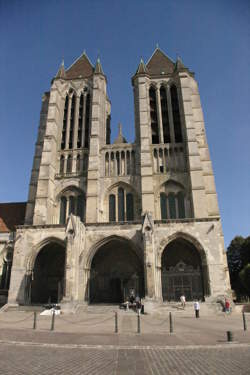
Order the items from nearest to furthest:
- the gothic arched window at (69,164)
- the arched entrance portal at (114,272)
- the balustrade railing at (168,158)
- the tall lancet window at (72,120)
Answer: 1. the arched entrance portal at (114,272)
2. the balustrade railing at (168,158)
3. the gothic arched window at (69,164)
4. the tall lancet window at (72,120)

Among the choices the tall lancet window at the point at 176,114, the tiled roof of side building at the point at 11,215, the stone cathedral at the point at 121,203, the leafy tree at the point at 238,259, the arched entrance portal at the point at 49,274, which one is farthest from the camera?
the leafy tree at the point at 238,259

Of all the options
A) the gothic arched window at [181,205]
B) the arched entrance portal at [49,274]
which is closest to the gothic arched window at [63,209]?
the arched entrance portal at [49,274]

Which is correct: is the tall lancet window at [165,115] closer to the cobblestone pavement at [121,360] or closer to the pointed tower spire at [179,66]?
the pointed tower spire at [179,66]

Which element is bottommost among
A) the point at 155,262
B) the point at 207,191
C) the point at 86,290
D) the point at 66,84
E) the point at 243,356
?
the point at 243,356

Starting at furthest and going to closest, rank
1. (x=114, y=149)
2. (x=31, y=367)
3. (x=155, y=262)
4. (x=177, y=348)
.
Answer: (x=114, y=149), (x=155, y=262), (x=177, y=348), (x=31, y=367)

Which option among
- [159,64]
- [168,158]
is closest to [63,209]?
[168,158]

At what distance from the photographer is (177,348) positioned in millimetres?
7285

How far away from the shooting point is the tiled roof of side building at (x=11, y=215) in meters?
28.0

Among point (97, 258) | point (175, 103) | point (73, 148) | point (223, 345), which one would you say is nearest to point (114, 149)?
point (73, 148)

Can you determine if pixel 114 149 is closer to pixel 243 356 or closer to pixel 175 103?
pixel 175 103

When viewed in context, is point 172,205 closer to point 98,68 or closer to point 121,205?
point 121,205

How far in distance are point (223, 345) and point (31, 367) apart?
17.1 feet

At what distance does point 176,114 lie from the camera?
1211 inches

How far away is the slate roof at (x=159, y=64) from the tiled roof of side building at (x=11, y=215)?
22.6 m
